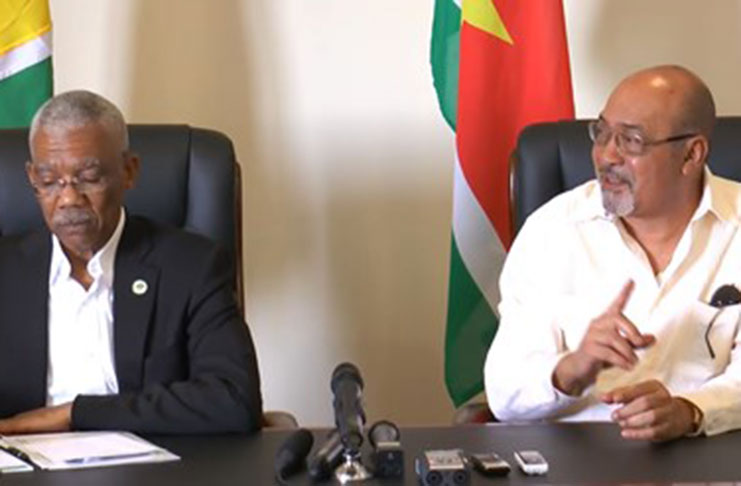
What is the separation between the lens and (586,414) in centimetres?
260

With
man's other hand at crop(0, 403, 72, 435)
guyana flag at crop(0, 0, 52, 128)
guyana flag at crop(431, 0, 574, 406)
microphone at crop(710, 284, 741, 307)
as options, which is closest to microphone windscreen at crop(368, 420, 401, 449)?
man's other hand at crop(0, 403, 72, 435)

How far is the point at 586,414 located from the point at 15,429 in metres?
1.09

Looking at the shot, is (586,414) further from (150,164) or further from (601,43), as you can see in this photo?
(601,43)

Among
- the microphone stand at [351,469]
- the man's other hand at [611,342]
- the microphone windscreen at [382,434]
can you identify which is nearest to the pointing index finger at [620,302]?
the man's other hand at [611,342]

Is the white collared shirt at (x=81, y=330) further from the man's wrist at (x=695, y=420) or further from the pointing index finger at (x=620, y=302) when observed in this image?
the man's wrist at (x=695, y=420)

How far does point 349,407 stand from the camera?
1919 mm

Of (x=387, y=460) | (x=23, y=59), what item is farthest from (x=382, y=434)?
(x=23, y=59)

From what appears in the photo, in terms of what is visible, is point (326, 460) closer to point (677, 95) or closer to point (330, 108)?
point (677, 95)

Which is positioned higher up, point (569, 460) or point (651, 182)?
point (651, 182)

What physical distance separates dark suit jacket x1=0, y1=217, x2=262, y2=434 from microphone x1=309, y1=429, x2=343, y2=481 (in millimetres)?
557

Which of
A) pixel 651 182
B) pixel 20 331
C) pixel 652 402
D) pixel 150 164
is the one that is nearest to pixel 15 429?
pixel 20 331

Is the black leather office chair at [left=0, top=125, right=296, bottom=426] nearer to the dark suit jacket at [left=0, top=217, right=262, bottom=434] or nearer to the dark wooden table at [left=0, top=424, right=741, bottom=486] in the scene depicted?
the dark suit jacket at [left=0, top=217, right=262, bottom=434]

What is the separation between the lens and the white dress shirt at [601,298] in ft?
8.41

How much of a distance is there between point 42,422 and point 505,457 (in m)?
0.89
